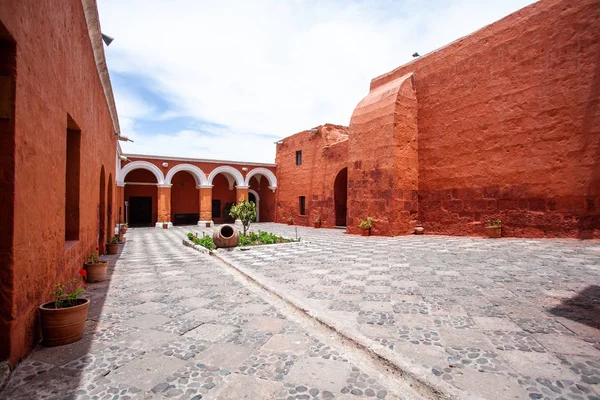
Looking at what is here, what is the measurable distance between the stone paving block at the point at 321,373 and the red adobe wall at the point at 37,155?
6.66 ft

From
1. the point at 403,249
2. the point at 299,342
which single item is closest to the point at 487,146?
the point at 403,249

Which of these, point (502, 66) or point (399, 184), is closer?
point (502, 66)

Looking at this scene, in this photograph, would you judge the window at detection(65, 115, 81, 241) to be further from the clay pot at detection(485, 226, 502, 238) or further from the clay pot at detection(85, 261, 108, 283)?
the clay pot at detection(485, 226, 502, 238)

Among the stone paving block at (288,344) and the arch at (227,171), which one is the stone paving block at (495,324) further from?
the arch at (227,171)

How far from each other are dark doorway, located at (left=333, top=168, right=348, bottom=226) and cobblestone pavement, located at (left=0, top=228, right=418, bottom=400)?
12619 millimetres

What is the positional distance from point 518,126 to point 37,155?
1085 centimetres

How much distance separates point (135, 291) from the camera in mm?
4547

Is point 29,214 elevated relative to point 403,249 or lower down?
elevated

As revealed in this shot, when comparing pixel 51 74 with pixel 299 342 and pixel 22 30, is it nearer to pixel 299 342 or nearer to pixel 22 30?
pixel 22 30

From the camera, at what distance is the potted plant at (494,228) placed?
30.7 feet

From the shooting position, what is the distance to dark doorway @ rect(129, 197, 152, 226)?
20.6 m

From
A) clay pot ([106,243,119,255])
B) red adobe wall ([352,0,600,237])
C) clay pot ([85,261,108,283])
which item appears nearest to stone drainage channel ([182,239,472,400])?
clay pot ([85,261,108,283])

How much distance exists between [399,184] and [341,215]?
5.53 m

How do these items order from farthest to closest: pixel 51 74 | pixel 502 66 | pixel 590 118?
pixel 502 66 → pixel 590 118 → pixel 51 74
